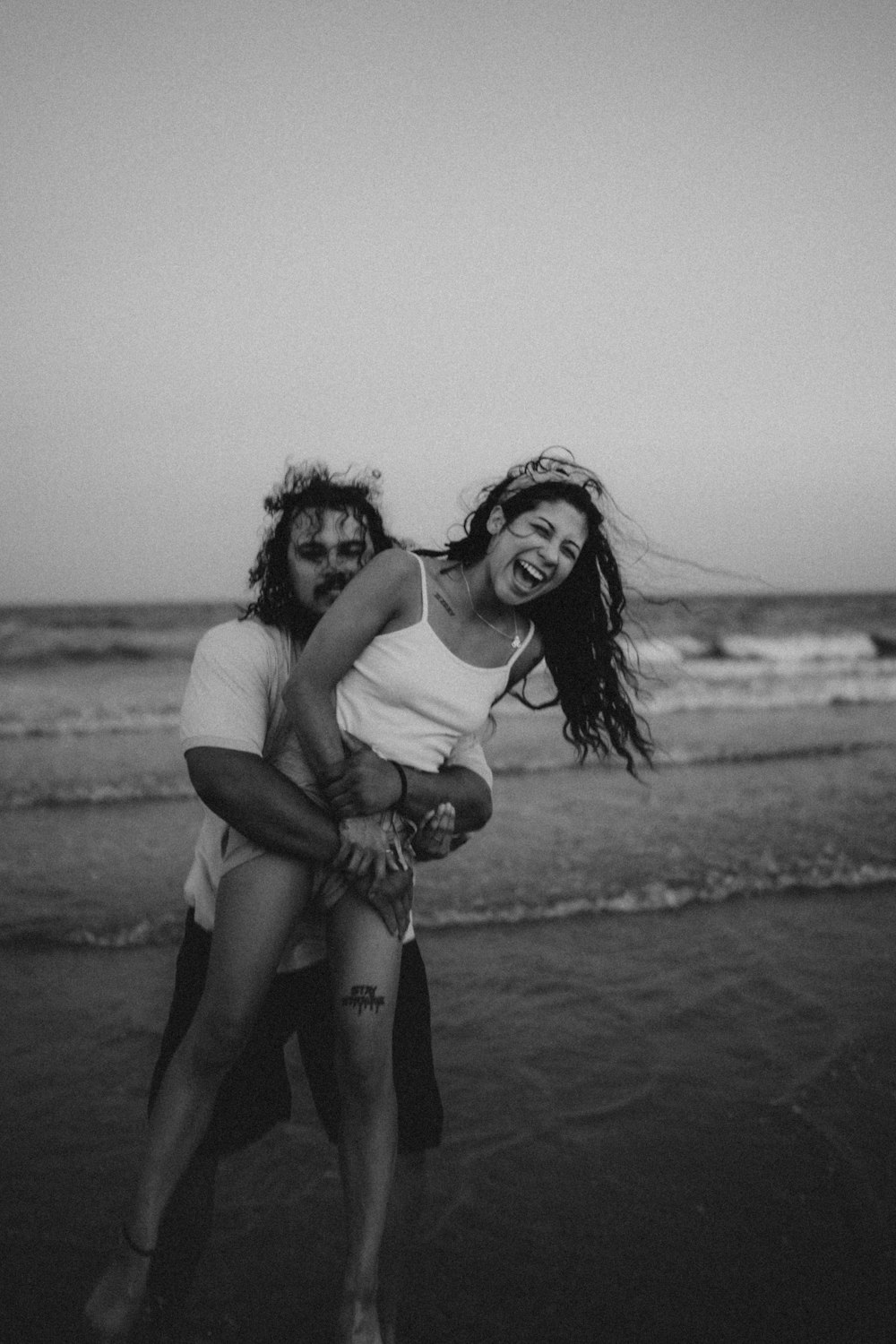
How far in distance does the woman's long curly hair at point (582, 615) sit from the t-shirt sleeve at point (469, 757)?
0.26 m

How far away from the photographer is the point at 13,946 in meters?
5.06

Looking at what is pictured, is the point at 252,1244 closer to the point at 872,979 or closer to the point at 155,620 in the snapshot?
the point at 872,979

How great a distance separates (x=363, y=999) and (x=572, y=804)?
604 cm

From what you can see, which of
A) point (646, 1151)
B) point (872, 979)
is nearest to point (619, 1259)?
point (646, 1151)

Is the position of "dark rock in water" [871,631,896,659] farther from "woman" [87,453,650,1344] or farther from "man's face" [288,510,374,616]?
"man's face" [288,510,374,616]

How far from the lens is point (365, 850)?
2.43 metres

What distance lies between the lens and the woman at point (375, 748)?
7.66 feet

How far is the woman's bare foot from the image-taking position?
2.30m

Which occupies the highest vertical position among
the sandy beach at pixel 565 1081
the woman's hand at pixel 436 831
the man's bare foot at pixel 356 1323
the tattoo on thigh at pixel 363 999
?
the woman's hand at pixel 436 831

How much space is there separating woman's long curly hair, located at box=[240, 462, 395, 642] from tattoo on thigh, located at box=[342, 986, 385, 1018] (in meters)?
1.02

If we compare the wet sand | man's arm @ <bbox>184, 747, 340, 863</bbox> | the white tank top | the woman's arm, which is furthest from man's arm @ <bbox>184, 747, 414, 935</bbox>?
the wet sand

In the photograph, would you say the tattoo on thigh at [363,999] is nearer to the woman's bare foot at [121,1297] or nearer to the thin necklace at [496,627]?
the woman's bare foot at [121,1297]

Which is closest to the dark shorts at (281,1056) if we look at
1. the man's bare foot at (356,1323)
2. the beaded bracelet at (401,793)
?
the man's bare foot at (356,1323)

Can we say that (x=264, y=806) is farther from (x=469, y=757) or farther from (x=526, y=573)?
(x=526, y=573)
